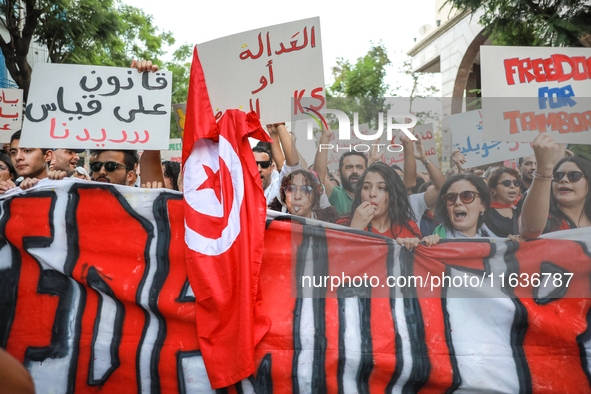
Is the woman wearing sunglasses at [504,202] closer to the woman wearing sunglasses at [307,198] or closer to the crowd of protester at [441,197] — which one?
the crowd of protester at [441,197]

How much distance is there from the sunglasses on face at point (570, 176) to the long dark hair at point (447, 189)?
410mm

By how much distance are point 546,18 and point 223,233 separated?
480cm

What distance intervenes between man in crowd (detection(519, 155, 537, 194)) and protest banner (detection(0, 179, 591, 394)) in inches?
23.7

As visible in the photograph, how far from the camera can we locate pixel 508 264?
2439 millimetres

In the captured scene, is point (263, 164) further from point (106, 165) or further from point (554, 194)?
point (554, 194)

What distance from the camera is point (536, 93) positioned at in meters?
2.77

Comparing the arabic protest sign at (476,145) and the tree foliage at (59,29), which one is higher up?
the tree foliage at (59,29)

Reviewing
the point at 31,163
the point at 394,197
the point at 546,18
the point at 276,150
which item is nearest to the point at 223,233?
the point at 394,197

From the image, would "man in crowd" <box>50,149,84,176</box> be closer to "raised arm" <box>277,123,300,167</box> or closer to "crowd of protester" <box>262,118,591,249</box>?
"raised arm" <box>277,123,300,167</box>

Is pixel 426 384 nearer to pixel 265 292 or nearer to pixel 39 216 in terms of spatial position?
pixel 265 292

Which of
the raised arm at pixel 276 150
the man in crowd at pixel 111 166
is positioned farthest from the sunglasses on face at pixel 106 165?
the raised arm at pixel 276 150

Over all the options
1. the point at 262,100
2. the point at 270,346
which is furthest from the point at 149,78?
the point at 270,346

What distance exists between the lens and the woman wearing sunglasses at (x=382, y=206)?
2.67 meters

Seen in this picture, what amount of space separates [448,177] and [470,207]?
239 mm
